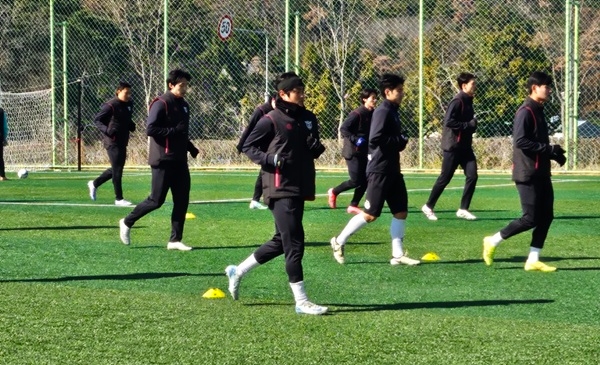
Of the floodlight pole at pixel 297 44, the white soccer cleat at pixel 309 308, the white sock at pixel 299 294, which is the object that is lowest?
the white soccer cleat at pixel 309 308

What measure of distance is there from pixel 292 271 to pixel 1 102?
2832 cm

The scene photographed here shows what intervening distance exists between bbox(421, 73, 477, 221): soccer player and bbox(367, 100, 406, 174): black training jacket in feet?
14.4

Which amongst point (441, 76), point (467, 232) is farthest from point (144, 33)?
point (467, 232)

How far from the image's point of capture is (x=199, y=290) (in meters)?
10.1

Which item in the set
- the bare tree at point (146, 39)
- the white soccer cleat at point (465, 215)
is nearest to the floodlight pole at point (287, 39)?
the bare tree at point (146, 39)

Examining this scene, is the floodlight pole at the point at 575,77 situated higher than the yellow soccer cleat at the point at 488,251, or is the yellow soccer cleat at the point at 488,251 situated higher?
the floodlight pole at the point at 575,77

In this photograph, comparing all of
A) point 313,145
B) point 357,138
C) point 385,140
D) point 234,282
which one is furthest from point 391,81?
point 357,138

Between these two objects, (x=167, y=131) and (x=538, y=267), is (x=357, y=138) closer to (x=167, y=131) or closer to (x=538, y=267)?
(x=167, y=131)

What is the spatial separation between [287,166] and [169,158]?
4.37m

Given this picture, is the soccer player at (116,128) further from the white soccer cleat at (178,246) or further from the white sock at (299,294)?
the white sock at (299,294)

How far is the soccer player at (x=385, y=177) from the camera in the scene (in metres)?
11.6

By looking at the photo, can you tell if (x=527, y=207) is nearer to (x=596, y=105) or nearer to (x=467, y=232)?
(x=467, y=232)

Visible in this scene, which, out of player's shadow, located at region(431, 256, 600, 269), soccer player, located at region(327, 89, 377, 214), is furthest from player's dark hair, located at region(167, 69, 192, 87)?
player's shadow, located at region(431, 256, 600, 269)

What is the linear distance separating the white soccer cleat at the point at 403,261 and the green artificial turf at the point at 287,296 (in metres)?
0.10
